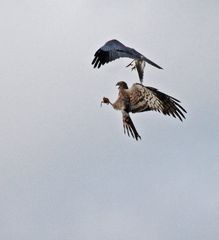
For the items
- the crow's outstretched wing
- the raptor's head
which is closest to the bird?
the crow's outstretched wing

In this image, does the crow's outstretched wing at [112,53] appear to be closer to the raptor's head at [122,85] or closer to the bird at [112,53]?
the bird at [112,53]

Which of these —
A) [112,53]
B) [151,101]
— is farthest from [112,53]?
[151,101]

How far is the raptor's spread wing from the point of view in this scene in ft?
84.8

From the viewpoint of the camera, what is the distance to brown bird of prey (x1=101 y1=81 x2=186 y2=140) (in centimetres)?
2586

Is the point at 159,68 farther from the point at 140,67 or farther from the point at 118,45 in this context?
the point at 140,67

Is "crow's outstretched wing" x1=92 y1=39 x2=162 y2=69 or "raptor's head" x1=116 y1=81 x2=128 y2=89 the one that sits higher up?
"raptor's head" x1=116 y1=81 x2=128 y2=89

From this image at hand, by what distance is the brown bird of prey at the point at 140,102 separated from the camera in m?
25.9

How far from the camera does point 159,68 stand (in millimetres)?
20531

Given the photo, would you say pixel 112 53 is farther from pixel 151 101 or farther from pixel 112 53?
pixel 151 101

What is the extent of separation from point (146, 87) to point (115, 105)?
132 centimetres

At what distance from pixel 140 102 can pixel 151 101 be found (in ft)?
1.37

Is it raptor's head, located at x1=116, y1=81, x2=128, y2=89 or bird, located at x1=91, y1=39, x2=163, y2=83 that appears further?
raptor's head, located at x1=116, y1=81, x2=128, y2=89

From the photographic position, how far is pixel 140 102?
25922 mm

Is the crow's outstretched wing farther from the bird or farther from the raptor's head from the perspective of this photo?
the raptor's head
